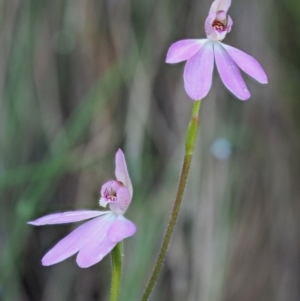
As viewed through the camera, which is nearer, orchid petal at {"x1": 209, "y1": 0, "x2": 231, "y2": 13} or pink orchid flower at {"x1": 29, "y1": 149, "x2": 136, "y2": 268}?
pink orchid flower at {"x1": 29, "y1": 149, "x2": 136, "y2": 268}

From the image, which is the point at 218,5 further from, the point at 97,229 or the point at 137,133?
the point at 137,133

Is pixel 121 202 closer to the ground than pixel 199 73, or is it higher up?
closer to the ground

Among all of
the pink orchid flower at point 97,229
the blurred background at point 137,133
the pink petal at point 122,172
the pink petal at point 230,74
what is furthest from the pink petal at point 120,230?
the blurred background at point 137,133

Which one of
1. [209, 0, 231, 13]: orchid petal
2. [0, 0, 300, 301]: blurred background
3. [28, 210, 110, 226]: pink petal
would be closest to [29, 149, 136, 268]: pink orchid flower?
[28, 210, 110, 226]: pink petal

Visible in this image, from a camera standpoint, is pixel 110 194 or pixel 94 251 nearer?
pixel 94 251

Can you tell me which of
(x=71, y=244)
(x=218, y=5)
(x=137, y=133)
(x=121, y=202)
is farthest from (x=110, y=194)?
(x=137, y=133)

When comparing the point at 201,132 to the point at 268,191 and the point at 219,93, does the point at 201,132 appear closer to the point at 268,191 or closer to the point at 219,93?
the point at 219,93

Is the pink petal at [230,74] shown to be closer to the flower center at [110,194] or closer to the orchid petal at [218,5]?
the orchid petal at [218,5]

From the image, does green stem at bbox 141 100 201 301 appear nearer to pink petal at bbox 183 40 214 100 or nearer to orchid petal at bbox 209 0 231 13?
pink petal at bbox 183 40 214 100
